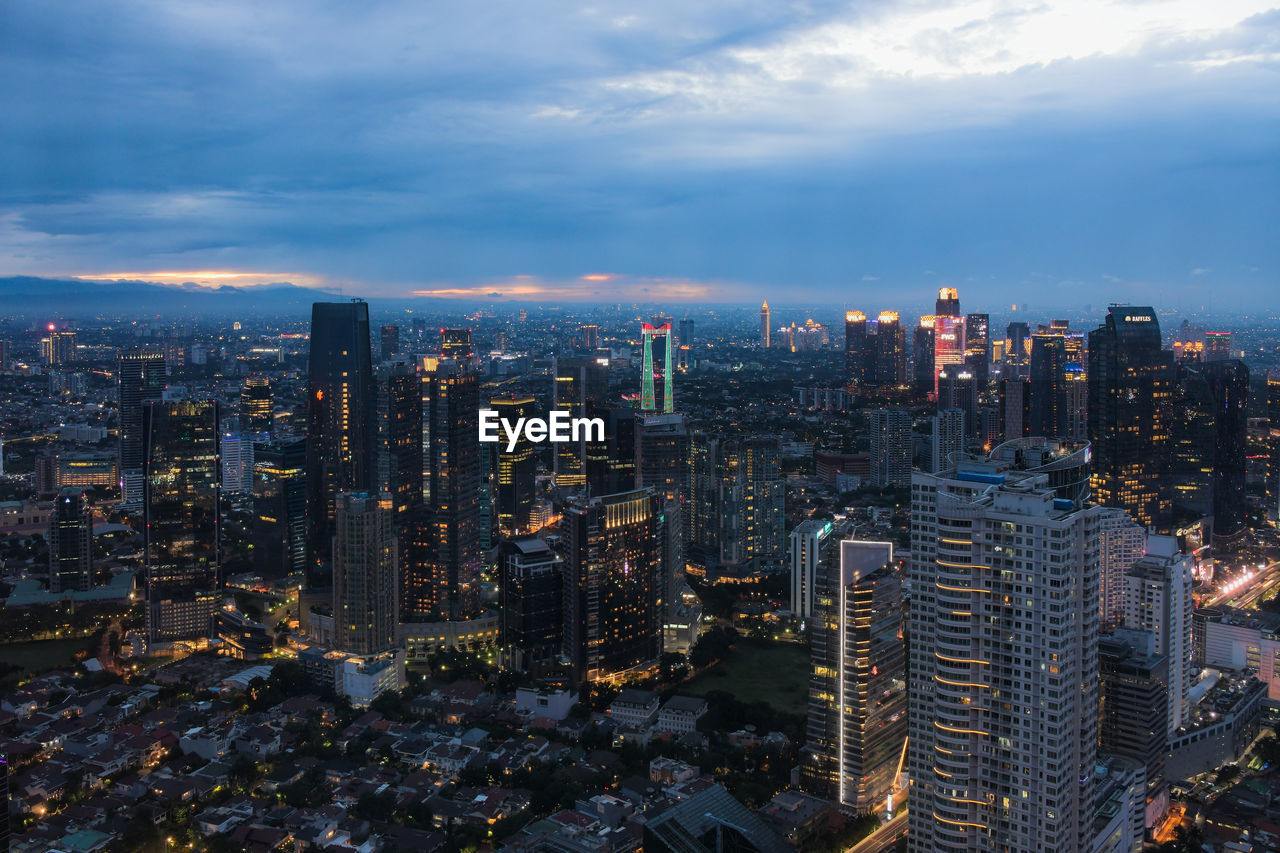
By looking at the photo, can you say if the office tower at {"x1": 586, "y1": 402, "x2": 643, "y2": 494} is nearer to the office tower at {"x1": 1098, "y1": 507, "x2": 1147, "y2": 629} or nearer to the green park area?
the green park area

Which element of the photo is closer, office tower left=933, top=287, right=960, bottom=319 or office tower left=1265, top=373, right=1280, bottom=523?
office tower left=1265, top=373, right=1280, bottom=523

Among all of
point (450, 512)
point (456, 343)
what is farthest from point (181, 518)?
point (456, 343)

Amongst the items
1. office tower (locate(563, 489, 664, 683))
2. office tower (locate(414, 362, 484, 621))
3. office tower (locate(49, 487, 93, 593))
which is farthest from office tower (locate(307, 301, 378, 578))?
office tower (locate(563, 489, 664, 683))

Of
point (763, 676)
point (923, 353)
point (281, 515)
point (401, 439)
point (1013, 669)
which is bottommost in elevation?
point (763, 676)

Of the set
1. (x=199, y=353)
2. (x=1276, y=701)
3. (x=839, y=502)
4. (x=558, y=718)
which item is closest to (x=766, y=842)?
(x=558, y=718)

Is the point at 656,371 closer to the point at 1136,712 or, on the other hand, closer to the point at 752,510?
the point at 752,510

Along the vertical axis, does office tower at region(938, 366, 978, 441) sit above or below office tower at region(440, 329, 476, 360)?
below

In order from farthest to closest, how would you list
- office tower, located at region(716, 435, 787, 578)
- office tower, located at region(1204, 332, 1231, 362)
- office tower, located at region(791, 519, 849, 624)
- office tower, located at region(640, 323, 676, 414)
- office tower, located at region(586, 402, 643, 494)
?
office tower, located at region(640, 323, 676, 414)
office tower, located at region(1204, 332, 1231, 362)
office tower, located at region(716, 435, 787, 578)
office tower, located at region(586, 402, 643, 494)
office tower, located at region(791, 519, 849, 624)
